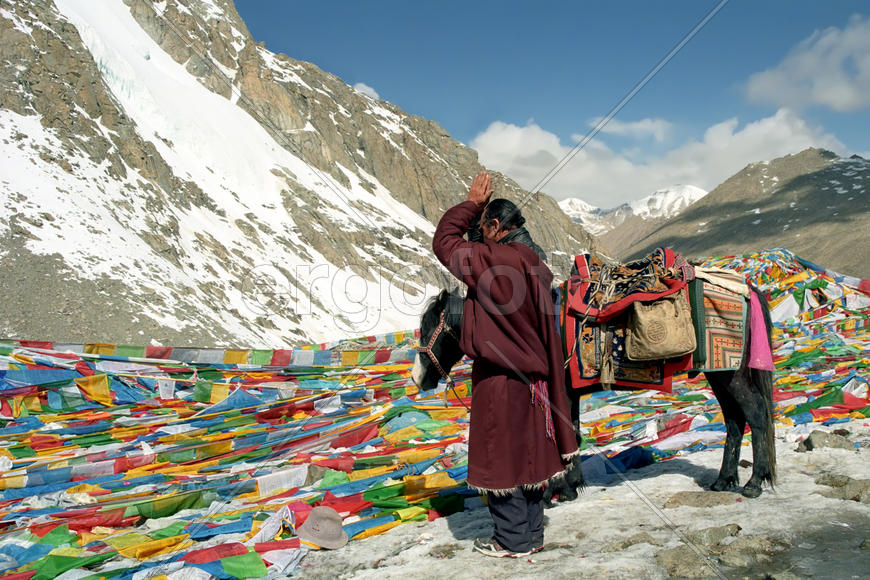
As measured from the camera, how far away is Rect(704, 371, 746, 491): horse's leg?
4.62m

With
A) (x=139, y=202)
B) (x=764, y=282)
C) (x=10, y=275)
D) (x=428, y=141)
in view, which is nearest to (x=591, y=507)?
(x=764, y=282)

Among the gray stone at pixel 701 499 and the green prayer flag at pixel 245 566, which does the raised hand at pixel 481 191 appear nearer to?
the gray stone at pixel 701 499

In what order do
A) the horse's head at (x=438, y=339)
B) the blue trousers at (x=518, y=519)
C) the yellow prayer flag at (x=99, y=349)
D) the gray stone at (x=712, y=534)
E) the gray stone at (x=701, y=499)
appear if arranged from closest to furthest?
the gray stone at (x=712, y=534) < the blue trousers at (x=518, y=519) < the gray stone at (x=701, y=499) < the horse's head at (x=438, y=339) < the yellow prayer flag at (x=99, y=349)

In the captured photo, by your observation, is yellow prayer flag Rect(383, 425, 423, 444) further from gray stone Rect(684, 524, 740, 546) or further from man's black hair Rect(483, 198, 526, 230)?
gray stone Rect(684, 524, 740, 546)

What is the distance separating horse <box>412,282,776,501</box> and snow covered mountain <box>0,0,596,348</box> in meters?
18.2

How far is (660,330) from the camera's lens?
4.62 m

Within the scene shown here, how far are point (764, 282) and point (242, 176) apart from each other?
137ft

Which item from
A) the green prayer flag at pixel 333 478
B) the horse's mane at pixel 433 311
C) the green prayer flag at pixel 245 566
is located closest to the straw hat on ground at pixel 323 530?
the green prayer flag at pixel 245 566

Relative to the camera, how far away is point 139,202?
104 ft

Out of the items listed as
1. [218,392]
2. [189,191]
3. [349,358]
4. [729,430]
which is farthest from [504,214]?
[189,191]

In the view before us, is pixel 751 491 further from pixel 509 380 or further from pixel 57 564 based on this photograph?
pixel 57 564

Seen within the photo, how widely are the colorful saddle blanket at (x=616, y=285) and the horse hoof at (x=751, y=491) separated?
154 cm

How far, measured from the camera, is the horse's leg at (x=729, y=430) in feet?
15.2

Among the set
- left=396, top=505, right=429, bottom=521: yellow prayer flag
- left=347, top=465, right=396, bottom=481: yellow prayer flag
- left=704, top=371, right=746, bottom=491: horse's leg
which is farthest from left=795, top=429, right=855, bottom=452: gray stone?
left=347, top=465, right=396, bottom=481: yellow prayer flag
